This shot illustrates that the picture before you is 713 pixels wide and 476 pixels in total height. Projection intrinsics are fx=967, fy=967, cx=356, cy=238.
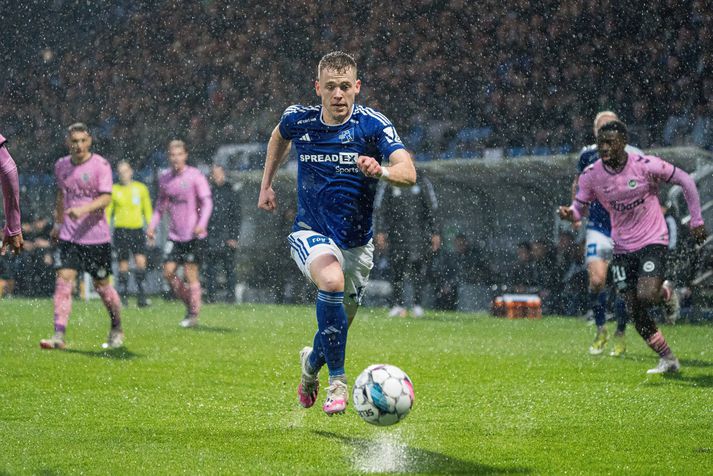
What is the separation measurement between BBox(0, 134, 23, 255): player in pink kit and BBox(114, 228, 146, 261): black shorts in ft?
39.4

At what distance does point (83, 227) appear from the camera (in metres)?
9.80

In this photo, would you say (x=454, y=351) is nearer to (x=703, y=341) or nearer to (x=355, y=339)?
(x=355, y=339)

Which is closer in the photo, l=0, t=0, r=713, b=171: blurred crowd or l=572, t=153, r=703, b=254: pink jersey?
l=572, t=153, r=703, b=254: pink jersey

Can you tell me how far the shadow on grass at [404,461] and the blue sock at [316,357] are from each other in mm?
547

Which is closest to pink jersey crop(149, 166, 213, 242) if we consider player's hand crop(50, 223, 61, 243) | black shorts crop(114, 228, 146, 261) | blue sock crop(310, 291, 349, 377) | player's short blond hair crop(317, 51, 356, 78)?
player's hand crop(50, 223, 61, 243)

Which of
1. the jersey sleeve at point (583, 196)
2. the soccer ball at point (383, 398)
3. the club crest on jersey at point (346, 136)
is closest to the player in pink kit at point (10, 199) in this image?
the club crest on jersey at point (346, 136)

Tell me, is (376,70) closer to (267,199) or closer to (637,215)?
(637,215)

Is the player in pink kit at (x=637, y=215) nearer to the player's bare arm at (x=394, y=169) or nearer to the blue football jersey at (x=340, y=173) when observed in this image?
the blue football jersey at (x=340, y=173)

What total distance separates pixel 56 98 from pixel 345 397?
22.2 meters

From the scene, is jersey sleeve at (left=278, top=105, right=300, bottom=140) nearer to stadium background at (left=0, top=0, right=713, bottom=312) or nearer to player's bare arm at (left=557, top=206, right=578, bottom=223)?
player's bare arm at (left=557, top=206, right=578, bottom=223)

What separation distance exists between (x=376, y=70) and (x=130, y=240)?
666 centimetres

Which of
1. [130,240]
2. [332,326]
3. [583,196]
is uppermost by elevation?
[583,196]

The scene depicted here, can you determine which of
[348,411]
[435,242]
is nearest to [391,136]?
[348,411]

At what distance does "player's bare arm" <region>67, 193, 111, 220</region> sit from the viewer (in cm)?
939
